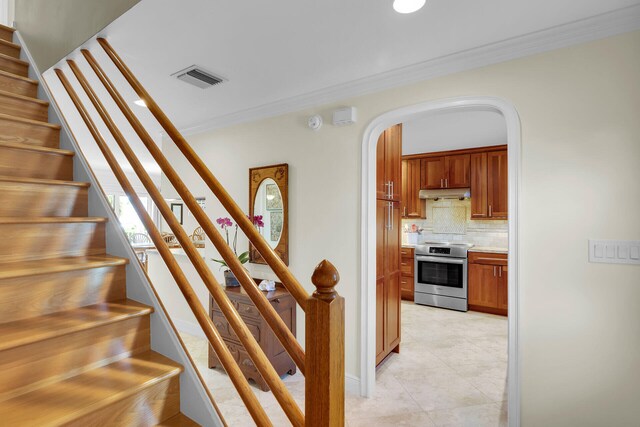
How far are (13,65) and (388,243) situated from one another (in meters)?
3.22

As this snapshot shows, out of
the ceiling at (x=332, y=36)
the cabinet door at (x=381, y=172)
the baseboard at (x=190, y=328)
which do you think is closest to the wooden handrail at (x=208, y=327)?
the ceiling at (x=332, y=36)

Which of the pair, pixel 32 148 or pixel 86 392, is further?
pixel 32 148

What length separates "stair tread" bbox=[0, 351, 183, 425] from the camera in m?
0.97

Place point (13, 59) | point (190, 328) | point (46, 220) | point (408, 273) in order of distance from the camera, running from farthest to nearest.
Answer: point (408, 273)
point (190, 328)
point (13, 59)
point (46, 220)

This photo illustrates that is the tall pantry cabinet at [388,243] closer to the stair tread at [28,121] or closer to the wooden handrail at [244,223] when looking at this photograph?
the wooden handrail at [244,223]

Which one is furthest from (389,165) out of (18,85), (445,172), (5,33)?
(5,33)

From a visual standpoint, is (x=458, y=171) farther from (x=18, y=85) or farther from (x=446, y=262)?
(x=18, y=85)

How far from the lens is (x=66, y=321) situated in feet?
4.07

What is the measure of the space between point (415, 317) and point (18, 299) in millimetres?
4431

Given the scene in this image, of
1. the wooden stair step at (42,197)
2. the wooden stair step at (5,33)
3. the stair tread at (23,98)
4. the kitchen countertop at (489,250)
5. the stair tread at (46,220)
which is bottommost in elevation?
the kitchen countertop at (489,250)

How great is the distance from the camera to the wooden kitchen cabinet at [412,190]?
5.79 m

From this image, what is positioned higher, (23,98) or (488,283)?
(23,98)

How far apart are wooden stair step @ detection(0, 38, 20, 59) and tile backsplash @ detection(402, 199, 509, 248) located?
214 inches

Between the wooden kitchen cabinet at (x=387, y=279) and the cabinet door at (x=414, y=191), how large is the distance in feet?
8.12
